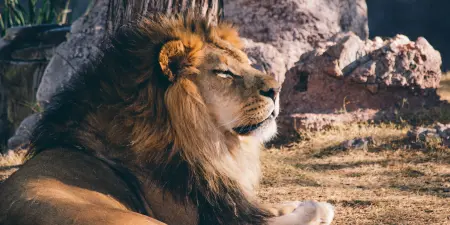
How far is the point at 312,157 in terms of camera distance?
6602 millimetres

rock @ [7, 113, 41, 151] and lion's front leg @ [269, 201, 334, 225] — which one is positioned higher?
lion's front leg @ [269, 201, 334, 225]

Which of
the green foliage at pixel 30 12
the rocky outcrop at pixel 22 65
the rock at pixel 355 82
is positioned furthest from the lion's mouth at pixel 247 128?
the green foliage at pixel 30 12

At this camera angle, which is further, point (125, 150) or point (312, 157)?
point (312, 157)

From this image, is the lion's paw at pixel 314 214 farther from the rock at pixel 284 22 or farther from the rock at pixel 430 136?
the rock at pixel 284 22

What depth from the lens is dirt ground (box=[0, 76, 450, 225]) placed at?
463 cm

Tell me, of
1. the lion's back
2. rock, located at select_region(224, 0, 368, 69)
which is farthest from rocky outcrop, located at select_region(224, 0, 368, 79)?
the lion's back

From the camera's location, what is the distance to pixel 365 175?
586cm

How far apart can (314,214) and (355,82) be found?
3.48 m

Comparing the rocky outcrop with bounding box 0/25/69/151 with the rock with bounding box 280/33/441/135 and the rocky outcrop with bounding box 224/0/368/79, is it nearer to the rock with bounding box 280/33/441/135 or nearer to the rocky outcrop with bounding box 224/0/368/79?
the rocky outcrop with bounding box 224/0/368/79

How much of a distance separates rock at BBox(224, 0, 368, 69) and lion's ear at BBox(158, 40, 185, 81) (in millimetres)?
4561

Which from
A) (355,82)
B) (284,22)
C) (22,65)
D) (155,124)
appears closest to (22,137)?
(22,65)

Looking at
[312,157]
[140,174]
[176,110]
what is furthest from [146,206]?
[312,157]

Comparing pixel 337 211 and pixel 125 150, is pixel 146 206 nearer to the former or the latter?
pixel 125 150

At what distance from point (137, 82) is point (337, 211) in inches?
67.0
